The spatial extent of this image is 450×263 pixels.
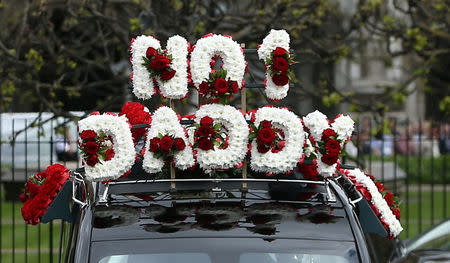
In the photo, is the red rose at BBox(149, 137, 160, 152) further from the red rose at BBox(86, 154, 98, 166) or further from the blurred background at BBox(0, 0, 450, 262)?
the blurred background at BBox(0, 0, 450, 262)

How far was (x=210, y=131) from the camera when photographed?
14.7ft

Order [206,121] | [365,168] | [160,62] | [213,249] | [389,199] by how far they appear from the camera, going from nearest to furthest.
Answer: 1. [213,249]
2. [206,121]
3. [160,62]
4. [389,199]
5. [365,168]

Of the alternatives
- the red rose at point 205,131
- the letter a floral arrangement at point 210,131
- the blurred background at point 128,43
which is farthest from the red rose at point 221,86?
the blurred background at point 128,43

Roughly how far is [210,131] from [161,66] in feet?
1.67

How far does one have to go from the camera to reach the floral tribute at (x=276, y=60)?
484cm

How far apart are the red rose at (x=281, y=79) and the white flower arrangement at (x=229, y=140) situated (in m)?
0.39

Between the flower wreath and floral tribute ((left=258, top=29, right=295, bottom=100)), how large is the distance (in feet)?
0.48

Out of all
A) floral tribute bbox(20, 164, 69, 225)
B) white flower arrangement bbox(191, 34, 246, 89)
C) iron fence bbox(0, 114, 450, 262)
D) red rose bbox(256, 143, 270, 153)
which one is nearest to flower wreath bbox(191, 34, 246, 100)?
white flower arrangement bbox(191, 34, 246, 89)

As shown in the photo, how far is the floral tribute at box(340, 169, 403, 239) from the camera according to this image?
482 centimetres

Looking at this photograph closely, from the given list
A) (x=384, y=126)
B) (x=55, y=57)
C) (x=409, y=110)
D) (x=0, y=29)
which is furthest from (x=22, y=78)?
(x=409, y=110)

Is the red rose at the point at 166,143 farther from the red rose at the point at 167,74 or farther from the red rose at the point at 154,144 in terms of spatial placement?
the red rose at the point at 167,74

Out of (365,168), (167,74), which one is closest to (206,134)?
(167,74)

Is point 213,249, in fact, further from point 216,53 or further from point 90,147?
point 216,53

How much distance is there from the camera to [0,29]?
1115 cm
